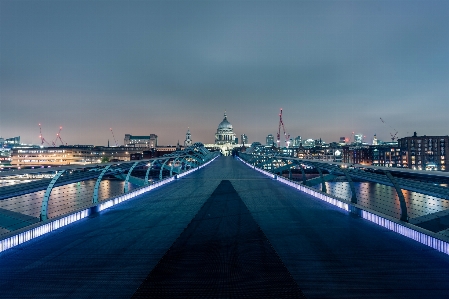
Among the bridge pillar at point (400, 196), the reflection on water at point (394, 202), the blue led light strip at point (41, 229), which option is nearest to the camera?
the blue led light strip at point (41, 229)

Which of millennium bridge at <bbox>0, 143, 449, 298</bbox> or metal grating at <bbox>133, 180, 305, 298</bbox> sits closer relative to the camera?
metal grating at <bbox>133, 180, 305, 298</bbox>

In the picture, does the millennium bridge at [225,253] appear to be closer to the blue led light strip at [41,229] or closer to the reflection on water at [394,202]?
the blue led light strip at [41,229]

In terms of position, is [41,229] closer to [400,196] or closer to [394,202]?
[400,196]

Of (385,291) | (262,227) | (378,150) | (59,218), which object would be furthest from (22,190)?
(378,150)

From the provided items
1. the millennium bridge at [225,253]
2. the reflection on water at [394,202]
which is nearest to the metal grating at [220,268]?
the millennium bridge at [225,253]

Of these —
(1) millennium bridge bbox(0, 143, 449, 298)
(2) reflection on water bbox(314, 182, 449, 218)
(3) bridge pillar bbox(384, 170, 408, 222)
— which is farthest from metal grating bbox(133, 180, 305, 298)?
(2) reflection on water bbox(314, 182, 449, 218)

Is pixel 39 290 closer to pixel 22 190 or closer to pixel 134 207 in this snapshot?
pixel 22 190

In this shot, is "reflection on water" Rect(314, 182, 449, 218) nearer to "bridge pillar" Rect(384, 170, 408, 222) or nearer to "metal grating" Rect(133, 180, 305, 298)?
"bridge pillar" Rect(384, 170, 408, 222)

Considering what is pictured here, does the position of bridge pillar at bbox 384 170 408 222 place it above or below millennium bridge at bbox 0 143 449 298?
above

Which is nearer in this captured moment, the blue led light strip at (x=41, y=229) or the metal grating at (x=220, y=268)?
the metal grating at (x=220, y=268)

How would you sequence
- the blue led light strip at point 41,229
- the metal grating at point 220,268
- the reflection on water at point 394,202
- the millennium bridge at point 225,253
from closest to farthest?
the metal grating at point 220,268 < the millennium bridge at point 225,253 < the blue led light strip at point 41,229 < the reflection on water at point 394,202

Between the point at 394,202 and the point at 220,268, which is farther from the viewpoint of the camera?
the point at 394,202

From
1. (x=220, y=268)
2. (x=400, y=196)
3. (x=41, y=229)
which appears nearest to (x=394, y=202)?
(x=400, y=196)

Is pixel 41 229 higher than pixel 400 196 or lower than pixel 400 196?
lower
